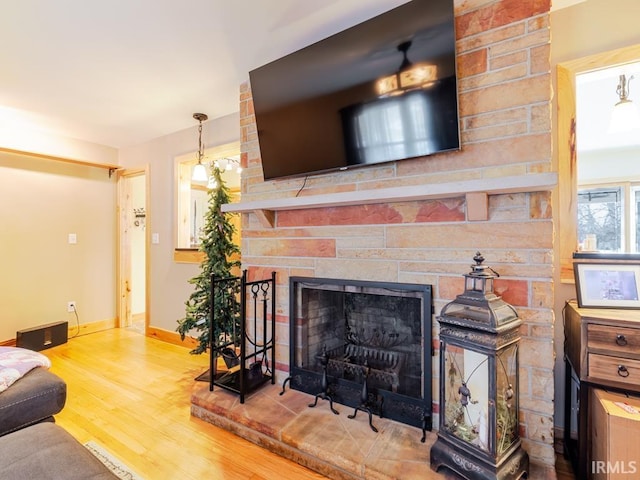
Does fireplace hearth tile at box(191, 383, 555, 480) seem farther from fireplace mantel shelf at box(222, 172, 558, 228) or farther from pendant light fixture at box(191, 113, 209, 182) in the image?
pendant light fixture at box(191, 113, 209, 182)

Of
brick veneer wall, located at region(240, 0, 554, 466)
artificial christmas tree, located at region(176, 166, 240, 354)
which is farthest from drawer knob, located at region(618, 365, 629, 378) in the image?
artificial christmas tree, located at region(176, 166, 240, 354)

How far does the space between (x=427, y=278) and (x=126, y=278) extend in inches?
157

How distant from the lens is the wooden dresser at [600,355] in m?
1.27

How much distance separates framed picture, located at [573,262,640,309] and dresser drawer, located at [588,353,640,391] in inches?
10.2

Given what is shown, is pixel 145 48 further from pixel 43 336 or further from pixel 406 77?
pixel 43 336

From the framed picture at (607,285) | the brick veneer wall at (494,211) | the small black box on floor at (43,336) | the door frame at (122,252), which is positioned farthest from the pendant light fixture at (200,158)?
the framed picture at (607,285)

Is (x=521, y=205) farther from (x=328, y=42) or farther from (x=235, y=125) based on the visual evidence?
(x=235, y=125)

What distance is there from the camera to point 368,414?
1757mm

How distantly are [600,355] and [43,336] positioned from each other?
14.8 feet

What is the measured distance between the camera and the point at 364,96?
169cm

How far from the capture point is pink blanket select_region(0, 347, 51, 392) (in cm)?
143

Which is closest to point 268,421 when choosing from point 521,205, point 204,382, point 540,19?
point 204,382

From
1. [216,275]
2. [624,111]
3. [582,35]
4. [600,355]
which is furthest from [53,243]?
[624,111]

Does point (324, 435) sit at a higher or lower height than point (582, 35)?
lower
